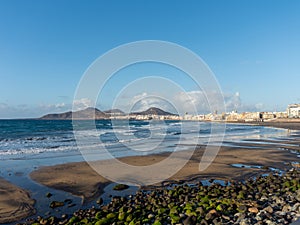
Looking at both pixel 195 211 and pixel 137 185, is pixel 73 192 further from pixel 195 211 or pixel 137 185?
pixel 195 211

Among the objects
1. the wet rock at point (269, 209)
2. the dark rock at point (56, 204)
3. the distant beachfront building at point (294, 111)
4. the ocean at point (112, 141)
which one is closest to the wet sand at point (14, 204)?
the dark rock at point (56, 204)

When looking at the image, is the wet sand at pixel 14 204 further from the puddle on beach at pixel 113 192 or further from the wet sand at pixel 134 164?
the puddle on beach at pixel 113 192

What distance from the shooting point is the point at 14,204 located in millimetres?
7520

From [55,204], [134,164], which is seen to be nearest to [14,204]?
[55,204]

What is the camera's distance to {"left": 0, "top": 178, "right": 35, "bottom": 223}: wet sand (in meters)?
6.64

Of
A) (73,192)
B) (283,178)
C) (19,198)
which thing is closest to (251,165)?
(283,178)

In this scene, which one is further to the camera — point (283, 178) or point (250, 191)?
point (283, 178)

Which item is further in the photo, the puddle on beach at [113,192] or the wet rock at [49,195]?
the wet rock at [49,195]

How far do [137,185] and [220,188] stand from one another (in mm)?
2901

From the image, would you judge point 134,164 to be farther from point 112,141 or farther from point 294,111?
point 294,111

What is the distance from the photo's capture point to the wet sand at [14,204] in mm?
6640

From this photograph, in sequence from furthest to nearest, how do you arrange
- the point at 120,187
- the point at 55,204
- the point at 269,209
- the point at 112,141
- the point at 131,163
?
the point at 112,141 < the point at 131,163 < the point at 120,187 < the point at 55,204 < the point at 269,209

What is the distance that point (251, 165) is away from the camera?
13.2 m

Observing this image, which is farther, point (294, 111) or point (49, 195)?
point (294, 111)
